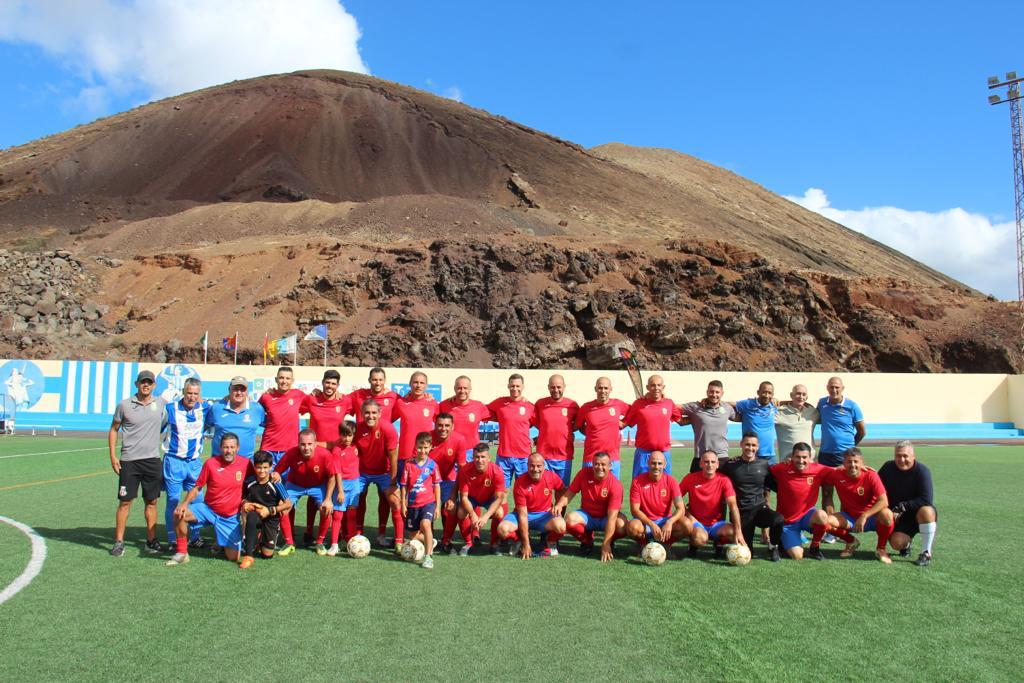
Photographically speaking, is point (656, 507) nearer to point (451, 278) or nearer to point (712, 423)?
point (712, 423)

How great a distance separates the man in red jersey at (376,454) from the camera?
24.6ft

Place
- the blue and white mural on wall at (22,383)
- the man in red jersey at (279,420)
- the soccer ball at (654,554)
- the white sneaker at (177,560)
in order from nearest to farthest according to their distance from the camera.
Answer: the white sneaker at (177,560)
the soccer ball at (654,554)
the man in red jersey at (279,420)
the blue and white mural on wall at (22,383)

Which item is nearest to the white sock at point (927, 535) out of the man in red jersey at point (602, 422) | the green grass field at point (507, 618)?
the green grass field at point (507, 618)

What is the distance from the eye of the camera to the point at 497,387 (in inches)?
1039

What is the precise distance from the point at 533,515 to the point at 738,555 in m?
1.87

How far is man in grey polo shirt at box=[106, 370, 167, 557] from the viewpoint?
7051mm

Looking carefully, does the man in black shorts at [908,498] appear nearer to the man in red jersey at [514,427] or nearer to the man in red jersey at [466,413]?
the man in red jersey at [514,427]

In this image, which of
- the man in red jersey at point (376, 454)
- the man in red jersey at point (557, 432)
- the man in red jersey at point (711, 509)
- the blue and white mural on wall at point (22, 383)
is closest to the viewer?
the man in red jersey at point (711, 509)

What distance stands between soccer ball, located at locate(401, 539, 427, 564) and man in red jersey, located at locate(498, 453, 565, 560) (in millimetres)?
800

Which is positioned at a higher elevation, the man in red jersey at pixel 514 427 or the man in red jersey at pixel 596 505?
the man in red jersey at pixel 514 427

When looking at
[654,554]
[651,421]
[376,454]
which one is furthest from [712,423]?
[376,454]

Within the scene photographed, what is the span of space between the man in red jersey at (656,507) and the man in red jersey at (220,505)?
11.6 feet

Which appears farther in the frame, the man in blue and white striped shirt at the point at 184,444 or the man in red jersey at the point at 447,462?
the man in red jersey at the point at 447,462

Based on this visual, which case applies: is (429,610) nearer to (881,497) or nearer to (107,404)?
(881,497)
